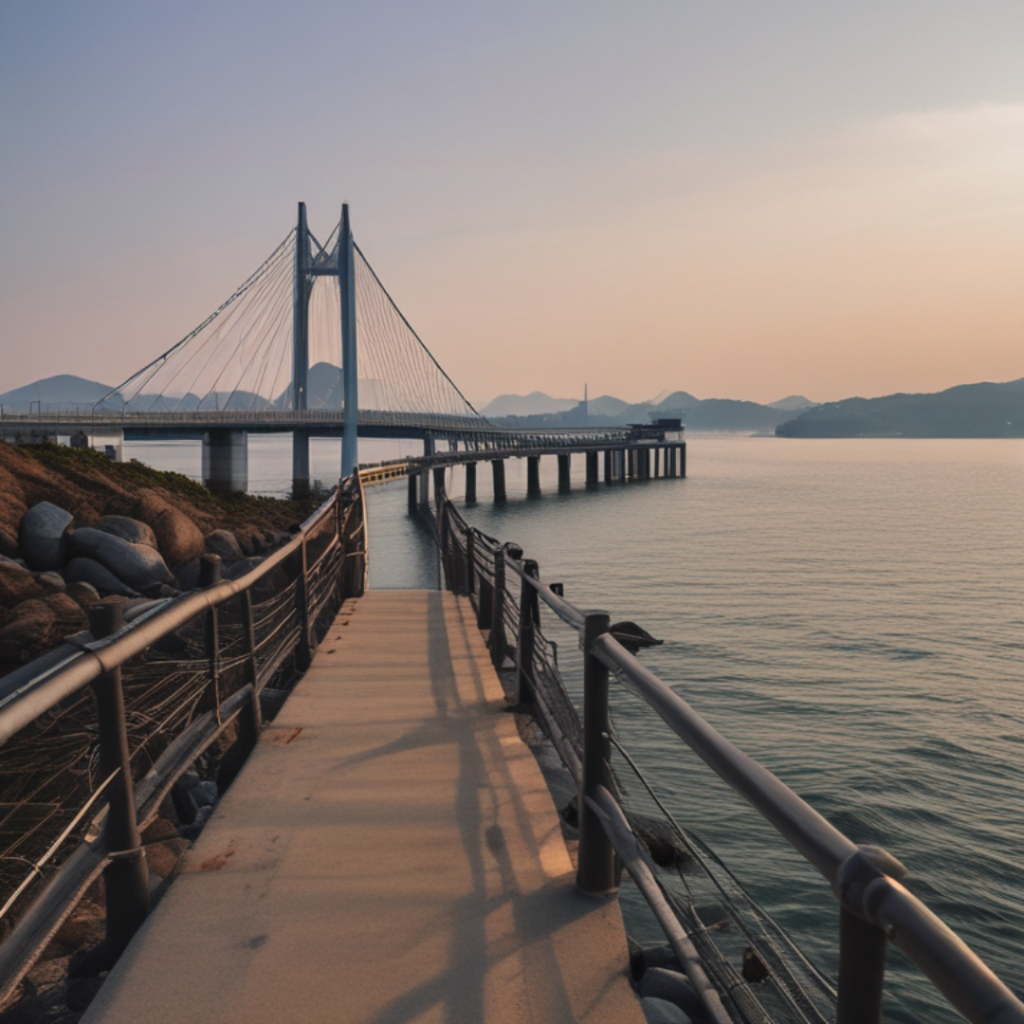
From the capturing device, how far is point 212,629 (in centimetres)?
417

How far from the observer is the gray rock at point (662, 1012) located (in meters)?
3.68

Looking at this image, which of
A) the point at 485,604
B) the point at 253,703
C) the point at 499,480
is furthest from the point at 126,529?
the point at 499,480

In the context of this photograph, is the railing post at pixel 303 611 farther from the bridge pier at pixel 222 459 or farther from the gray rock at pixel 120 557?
the bridge pier at pixel 222 459

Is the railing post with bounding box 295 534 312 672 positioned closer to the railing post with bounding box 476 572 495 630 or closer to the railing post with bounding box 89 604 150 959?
the railing post with bounding box 476 572 495 630

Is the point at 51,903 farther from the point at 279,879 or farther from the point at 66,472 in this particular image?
the point at 66,472

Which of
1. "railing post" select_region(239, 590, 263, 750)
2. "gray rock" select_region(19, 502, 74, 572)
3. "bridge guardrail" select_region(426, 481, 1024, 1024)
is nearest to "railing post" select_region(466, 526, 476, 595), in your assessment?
"railing post" select_region(239, 590, 263, 750)

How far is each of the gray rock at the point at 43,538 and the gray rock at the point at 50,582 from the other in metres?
1.59

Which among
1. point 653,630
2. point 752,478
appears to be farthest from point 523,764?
point 752,478

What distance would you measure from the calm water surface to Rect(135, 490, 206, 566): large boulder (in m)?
9.37

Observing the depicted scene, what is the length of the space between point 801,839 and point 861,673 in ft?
64.4

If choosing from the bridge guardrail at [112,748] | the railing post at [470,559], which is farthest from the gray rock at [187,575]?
the bridge guardrail at [112,748]

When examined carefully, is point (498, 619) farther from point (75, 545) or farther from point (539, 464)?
point (539, 464)

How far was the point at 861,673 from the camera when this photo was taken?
1970 cm

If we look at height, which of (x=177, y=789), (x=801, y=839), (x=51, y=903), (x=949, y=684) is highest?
(x=801, y=839)
